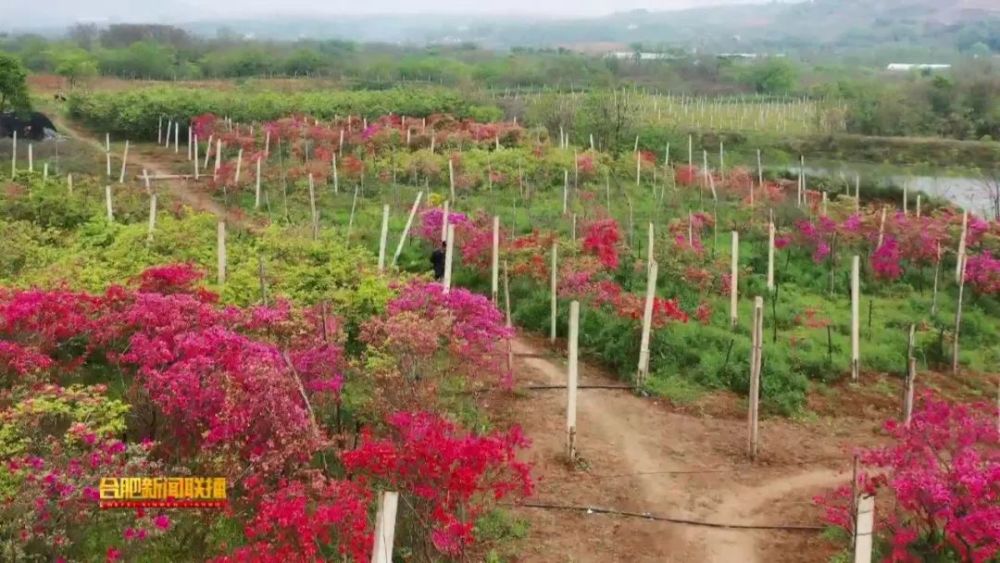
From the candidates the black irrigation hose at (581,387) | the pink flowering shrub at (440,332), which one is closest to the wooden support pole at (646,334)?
the black irrigation hose at (581,387)

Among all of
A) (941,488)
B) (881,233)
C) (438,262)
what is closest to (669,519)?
(941,488)

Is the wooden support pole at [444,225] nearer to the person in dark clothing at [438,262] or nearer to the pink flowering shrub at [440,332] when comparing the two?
the person in dark clothing at [438,262]

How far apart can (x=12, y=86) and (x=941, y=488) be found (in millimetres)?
27259

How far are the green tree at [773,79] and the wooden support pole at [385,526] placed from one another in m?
50.5

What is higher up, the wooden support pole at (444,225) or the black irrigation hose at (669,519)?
the wooden support pole at (444,225)

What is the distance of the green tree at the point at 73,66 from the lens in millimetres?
42844

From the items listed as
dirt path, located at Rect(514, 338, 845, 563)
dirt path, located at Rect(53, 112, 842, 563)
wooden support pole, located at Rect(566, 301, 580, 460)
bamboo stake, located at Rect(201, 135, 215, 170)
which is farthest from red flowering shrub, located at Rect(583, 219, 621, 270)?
bamboo stake, located at Rect(201, 135, 215, 170)

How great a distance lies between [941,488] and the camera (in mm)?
6379

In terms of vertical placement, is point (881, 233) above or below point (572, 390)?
above

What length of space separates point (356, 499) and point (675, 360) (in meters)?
6.60

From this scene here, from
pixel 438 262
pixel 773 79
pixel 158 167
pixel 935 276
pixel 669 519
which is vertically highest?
pixel 773 79

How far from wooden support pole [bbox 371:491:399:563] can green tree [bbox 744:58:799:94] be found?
50.5 m

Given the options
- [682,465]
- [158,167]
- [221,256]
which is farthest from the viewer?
[158,167]

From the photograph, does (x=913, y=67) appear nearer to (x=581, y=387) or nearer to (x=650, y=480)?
(x=581, y=387)
